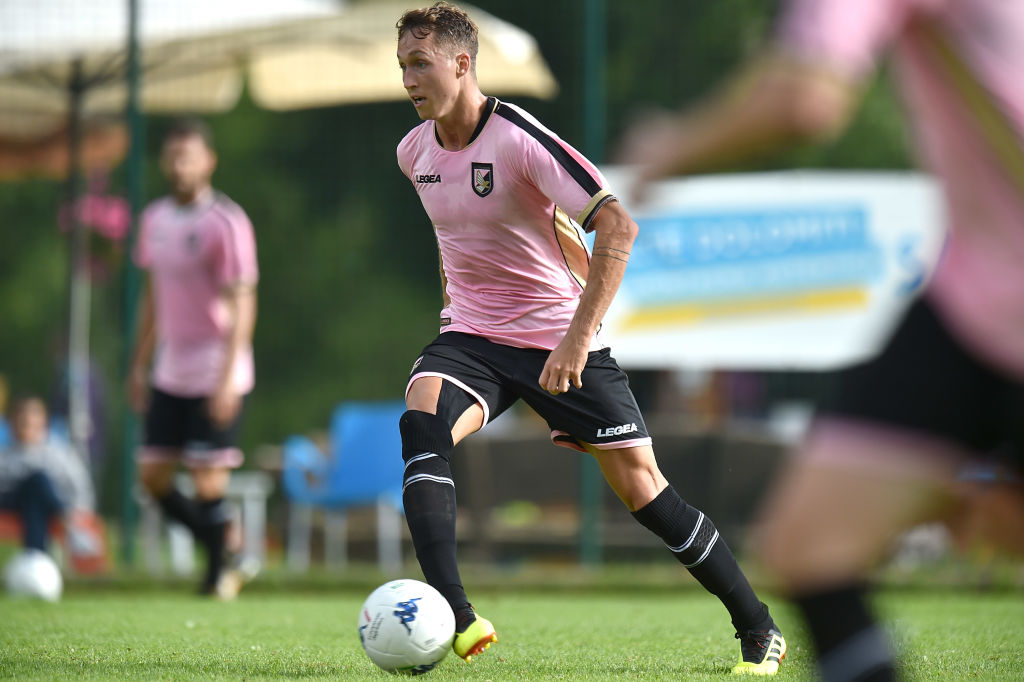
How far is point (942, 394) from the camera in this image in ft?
8.13

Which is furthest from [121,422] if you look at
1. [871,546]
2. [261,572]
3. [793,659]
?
[871,546]

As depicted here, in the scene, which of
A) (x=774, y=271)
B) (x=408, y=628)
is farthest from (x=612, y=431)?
(x=774, y=271)

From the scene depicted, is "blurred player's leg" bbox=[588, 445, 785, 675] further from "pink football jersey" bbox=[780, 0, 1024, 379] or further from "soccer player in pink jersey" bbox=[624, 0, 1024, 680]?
"pink football jersey" bbox=[780, 0, 1024, 379]

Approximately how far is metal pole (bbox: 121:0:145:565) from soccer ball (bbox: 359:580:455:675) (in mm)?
6600

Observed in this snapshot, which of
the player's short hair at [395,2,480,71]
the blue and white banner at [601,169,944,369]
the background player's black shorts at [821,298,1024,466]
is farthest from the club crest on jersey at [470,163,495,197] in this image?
the blue and white banner at [601,169,944,369]

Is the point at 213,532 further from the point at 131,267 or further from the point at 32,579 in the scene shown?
the point at 131,267

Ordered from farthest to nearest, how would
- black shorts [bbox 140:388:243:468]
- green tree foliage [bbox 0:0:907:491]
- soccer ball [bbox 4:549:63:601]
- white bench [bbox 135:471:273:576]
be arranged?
white bench [bbox 135:471:273:576] → green tree foliage [bbox 0:0:907:491] → soccer ball [bbox 4:549:63:601] → black shorts [bbox 140:388:243:468]

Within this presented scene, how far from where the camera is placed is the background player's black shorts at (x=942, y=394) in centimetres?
247

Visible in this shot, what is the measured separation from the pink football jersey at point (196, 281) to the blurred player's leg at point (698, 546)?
151 inches

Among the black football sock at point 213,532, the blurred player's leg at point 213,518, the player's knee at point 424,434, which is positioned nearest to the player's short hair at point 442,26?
the player's knee at point 424,434

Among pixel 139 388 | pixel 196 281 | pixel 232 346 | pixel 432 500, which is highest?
pixel 196 281

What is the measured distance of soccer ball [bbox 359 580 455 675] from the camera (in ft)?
14.6

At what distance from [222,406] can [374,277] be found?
4216 millimetres

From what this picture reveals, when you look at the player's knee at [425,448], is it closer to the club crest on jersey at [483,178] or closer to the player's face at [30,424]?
the club crest on jersey at [483,178]
